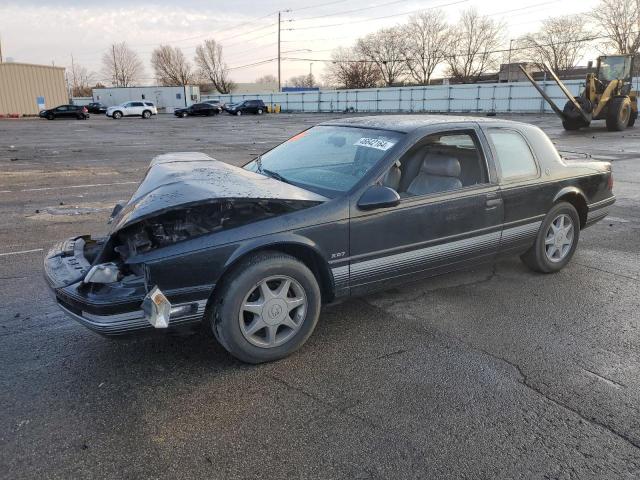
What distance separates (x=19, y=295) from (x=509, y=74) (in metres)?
78.2

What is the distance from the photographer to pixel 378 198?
3.47 metres

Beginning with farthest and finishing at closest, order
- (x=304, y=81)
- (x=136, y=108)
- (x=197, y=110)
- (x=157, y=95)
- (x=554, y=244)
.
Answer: (x=304, y=81), (x=157, y=95), (x=197, y=110), (x=136, y=108), (x=554, y=244)

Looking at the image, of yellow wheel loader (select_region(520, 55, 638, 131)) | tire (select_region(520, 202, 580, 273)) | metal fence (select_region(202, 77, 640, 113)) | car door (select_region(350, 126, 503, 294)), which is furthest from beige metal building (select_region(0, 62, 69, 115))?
tire (select_region(520, 202, 580, 273))

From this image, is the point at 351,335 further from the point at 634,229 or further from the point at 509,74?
the point at 509,74

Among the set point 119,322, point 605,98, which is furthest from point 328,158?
point 605,98

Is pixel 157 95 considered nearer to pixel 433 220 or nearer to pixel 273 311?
pixel 433 220

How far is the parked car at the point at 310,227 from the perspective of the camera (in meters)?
2.98

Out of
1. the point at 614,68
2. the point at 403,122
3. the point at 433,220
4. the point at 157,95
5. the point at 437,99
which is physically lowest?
the point at 433,220

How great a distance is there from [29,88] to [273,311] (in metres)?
55.8

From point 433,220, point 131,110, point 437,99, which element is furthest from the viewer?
point 131,110

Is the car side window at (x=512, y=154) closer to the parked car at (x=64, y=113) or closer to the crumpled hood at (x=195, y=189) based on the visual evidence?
the crumpled hood at (x=195, y=189)

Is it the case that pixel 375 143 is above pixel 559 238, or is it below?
above

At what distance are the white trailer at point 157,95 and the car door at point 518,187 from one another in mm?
67770

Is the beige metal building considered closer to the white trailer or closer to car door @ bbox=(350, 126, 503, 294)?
the white trailer
